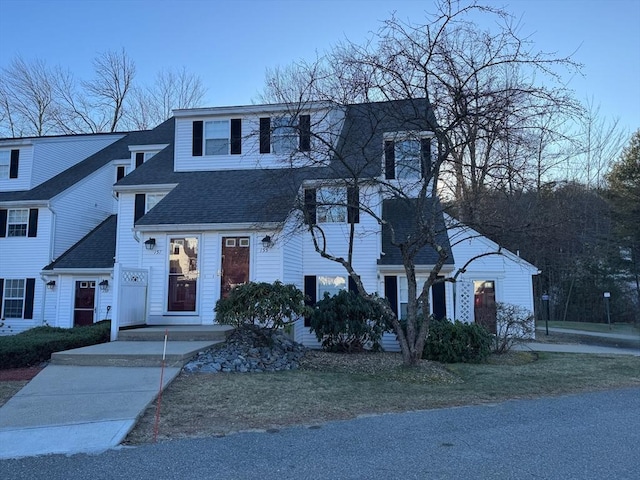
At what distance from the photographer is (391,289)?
567 inches

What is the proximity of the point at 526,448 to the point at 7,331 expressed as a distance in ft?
58.9

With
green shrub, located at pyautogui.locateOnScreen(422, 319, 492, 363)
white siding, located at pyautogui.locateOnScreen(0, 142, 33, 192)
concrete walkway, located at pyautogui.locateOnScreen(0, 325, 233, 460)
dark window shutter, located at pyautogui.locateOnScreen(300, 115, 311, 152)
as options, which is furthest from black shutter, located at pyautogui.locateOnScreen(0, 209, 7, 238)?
green shrub, located at pyautogui.locateOnScreen(422, 319, 492, 363)

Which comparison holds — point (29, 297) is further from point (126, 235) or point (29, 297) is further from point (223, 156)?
point (223, 156)

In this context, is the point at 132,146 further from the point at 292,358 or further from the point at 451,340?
the point at 451,340

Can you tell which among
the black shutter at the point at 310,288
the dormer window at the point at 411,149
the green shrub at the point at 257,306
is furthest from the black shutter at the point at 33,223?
the dormer window at the point at 411,149

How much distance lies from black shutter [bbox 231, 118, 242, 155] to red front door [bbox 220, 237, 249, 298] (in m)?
3.82

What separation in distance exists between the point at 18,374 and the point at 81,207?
11.9 metres

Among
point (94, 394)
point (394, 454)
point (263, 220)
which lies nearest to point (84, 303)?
point (263, 220)

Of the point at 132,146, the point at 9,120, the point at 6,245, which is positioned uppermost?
the point at 9,120

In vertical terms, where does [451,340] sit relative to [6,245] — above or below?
below

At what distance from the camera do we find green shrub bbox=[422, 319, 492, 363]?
11031 millimetres

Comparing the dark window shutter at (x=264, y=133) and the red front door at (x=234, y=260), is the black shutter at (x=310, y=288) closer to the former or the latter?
the red front door at (x=234, y=260)

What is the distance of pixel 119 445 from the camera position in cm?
470

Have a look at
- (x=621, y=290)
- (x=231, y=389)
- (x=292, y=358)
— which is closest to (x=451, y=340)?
(x=292, y=358)
